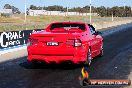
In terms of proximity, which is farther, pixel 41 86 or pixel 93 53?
pixel 93 53

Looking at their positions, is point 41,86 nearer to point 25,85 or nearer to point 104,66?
point 25,85

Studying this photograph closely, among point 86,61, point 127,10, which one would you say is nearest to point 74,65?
point 86,61

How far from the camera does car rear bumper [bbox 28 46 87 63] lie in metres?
12.2

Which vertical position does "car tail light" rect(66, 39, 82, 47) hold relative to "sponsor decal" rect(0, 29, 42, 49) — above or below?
above

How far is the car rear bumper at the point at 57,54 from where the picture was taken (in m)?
12.2

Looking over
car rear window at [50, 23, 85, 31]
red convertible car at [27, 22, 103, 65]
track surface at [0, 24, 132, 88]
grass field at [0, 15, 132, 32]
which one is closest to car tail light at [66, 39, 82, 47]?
red convertible car at [27, 22, 103, 65]

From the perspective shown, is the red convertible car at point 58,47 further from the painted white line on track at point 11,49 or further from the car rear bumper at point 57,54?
the painted white line on track at point 11,49

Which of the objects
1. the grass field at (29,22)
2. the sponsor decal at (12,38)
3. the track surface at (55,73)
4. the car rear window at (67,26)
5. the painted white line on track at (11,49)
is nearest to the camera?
the track surface at (55,73)

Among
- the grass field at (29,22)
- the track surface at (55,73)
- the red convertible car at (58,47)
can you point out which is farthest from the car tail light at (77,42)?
the grass field at (29,22)

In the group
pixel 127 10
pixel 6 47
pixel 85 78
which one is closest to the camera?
pixel 85 78

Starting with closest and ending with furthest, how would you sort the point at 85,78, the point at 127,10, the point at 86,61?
the point at 85,78 < the point at 86,61 < the point at 127,10

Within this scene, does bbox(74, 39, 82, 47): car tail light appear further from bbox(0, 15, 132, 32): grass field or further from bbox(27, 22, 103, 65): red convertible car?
bbox(0, 15, 132, 32): grass field

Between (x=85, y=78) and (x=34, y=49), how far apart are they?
16.2ft

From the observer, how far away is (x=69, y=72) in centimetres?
1210
